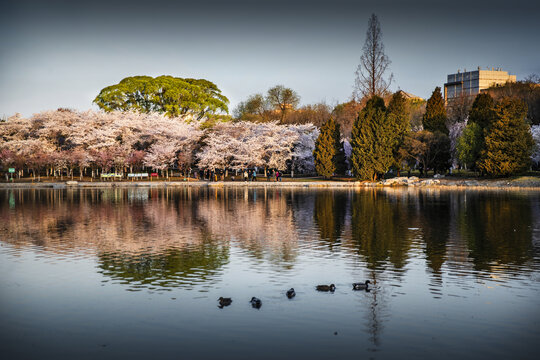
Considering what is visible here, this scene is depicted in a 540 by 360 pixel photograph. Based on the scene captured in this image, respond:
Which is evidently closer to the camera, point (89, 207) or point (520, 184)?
point (89, 207)

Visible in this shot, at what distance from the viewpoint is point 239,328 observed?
8.37 metres

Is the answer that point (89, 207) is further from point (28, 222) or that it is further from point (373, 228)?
point (373, 228)

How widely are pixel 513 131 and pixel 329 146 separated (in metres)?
19.3

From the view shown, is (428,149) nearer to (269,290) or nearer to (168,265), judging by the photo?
(168,265)

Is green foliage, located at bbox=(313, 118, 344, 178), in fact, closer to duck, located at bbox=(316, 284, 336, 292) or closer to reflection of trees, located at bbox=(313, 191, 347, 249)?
reflection of trees, located at bbox=(313, 191, 347, 249)

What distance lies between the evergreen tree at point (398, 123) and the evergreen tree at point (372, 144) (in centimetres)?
125

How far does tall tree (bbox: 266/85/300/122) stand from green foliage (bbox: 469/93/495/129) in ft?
144

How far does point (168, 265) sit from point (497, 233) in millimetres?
11603

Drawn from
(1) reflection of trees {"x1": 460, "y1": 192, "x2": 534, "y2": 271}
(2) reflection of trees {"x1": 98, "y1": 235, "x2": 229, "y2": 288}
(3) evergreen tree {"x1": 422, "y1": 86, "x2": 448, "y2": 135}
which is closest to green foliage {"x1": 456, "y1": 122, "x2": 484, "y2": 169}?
(3) evergreen tree {"x1": 422, "y1": 86, "x2": 448, "y2": 135}

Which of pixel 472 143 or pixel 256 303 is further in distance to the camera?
pixel 472 143

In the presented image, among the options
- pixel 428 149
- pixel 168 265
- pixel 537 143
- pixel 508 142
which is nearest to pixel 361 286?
pixel 168 265

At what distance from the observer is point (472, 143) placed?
178ft

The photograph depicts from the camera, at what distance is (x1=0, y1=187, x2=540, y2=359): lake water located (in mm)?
7691

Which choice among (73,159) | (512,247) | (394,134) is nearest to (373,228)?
(512,247)
